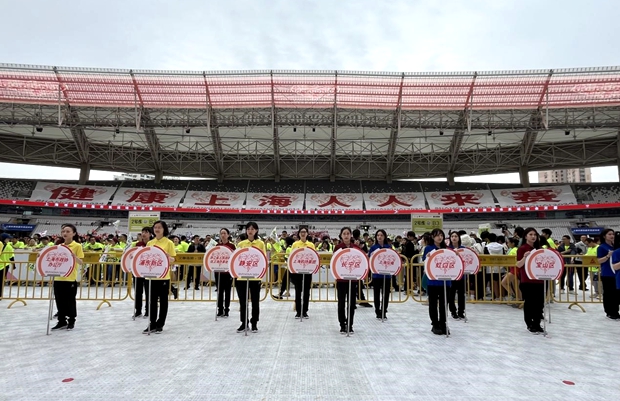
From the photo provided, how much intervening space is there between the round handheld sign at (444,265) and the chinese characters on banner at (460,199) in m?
22.6

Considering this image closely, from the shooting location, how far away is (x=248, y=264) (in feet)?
17.7

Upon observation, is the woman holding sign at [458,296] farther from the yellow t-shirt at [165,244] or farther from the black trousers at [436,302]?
the yellow t-shirt at [165,244]

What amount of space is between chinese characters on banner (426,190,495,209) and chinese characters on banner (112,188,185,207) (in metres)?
20.0

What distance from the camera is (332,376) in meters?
3.50

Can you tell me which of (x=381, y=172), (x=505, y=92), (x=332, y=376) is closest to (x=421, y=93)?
(x=505, y=92)

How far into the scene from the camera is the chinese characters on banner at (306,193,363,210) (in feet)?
91.1

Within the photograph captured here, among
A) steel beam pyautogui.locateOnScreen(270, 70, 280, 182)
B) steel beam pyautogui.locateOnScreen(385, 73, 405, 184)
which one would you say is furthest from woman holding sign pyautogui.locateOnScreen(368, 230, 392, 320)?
steel beam pyautogui.locateOnScreen(270, 70, 280, 182)

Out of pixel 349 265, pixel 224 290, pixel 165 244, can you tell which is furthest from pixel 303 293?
pixel 165 244

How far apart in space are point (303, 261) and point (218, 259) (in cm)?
168

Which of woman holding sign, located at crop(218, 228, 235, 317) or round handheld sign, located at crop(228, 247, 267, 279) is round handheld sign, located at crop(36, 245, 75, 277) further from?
round handheld sign, located at crop(228, 247, 267, 279)

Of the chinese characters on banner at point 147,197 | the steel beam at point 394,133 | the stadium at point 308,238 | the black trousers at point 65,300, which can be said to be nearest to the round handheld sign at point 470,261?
the stadium at point 308,238

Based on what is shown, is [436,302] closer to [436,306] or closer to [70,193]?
[436,306]

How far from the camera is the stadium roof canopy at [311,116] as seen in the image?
18.6 meters

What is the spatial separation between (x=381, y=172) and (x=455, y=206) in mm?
6398
